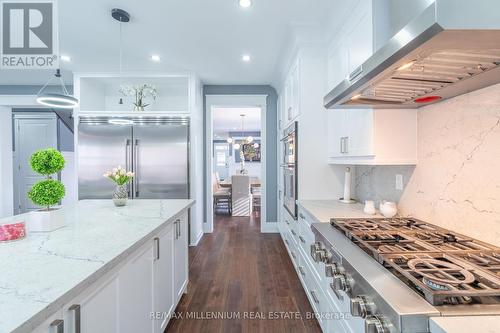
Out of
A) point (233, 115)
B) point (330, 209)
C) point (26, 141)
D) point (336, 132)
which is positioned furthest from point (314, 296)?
point (233, 115)

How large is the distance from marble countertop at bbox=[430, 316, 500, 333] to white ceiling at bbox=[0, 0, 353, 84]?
7.46 feet

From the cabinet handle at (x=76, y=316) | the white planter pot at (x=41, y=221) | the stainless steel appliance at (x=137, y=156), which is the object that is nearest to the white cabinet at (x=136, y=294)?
the cabinet handle at (x=76, y=316)

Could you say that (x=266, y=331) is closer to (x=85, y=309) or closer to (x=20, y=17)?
(x=85, y=309)

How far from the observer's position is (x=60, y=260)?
1.02 meters

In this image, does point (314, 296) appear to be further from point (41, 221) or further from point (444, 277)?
point (41, 221)

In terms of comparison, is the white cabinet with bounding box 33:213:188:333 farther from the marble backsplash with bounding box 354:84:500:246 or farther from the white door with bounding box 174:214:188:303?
the marble backsplash with bounding box 354:84:500:246

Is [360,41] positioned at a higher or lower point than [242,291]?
higher

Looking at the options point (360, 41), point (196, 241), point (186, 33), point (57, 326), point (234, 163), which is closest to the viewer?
point (57, 326)

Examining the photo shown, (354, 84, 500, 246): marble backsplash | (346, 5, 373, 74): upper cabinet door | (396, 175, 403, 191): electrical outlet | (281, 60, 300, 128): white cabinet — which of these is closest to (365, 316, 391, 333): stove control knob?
(354, 84, 500, 246): marble backsplash

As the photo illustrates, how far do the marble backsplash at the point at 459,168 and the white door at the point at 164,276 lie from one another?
1.76 metres

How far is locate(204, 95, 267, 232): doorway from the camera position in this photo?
15.0ft

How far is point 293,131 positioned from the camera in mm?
2908

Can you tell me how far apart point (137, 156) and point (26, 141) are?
2.98 m

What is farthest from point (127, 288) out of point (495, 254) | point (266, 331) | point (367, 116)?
point (367, 116)
